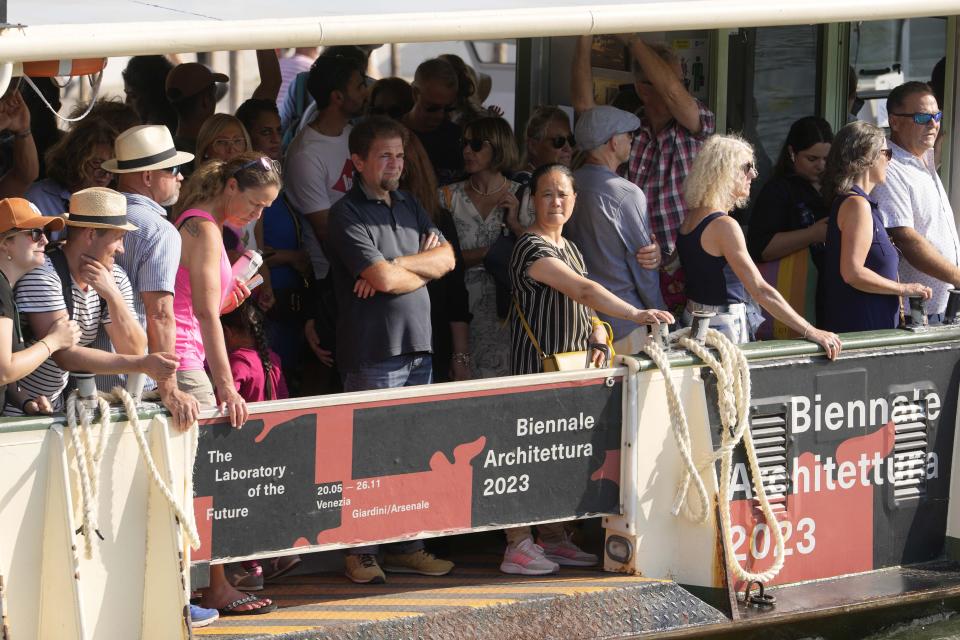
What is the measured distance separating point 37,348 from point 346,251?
1.50 m

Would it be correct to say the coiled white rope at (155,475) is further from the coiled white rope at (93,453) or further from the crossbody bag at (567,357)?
the crossbody bag at (567,357)

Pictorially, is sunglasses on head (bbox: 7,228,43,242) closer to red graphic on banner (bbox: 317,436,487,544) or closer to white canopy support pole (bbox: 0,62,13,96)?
white canopy support pole (bbox: 0,62,13,96)

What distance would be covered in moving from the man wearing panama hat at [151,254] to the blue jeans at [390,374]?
95 centimetres

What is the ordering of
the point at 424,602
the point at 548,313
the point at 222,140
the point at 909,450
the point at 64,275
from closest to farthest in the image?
the point at 64,275
the point at 424,602
the point at 548,313
the point at 909,450
the point at 222,140

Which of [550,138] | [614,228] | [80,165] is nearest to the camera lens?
[80,165]

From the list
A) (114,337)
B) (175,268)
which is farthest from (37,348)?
(175,268)

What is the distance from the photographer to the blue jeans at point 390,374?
5238 millimetres

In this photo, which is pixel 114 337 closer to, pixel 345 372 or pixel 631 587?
pixel 345 372

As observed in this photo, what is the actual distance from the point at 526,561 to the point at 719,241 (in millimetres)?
1448

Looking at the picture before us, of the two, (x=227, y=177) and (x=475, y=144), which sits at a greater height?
(x=475, y=144)

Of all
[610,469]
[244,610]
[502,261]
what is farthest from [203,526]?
[502,261]

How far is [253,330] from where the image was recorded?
5.25 m

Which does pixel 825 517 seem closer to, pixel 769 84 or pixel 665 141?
pixel 665 141

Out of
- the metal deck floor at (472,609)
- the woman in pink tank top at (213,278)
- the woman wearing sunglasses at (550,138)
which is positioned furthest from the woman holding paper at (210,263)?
the woman wearing sunglasses at (550,138)
